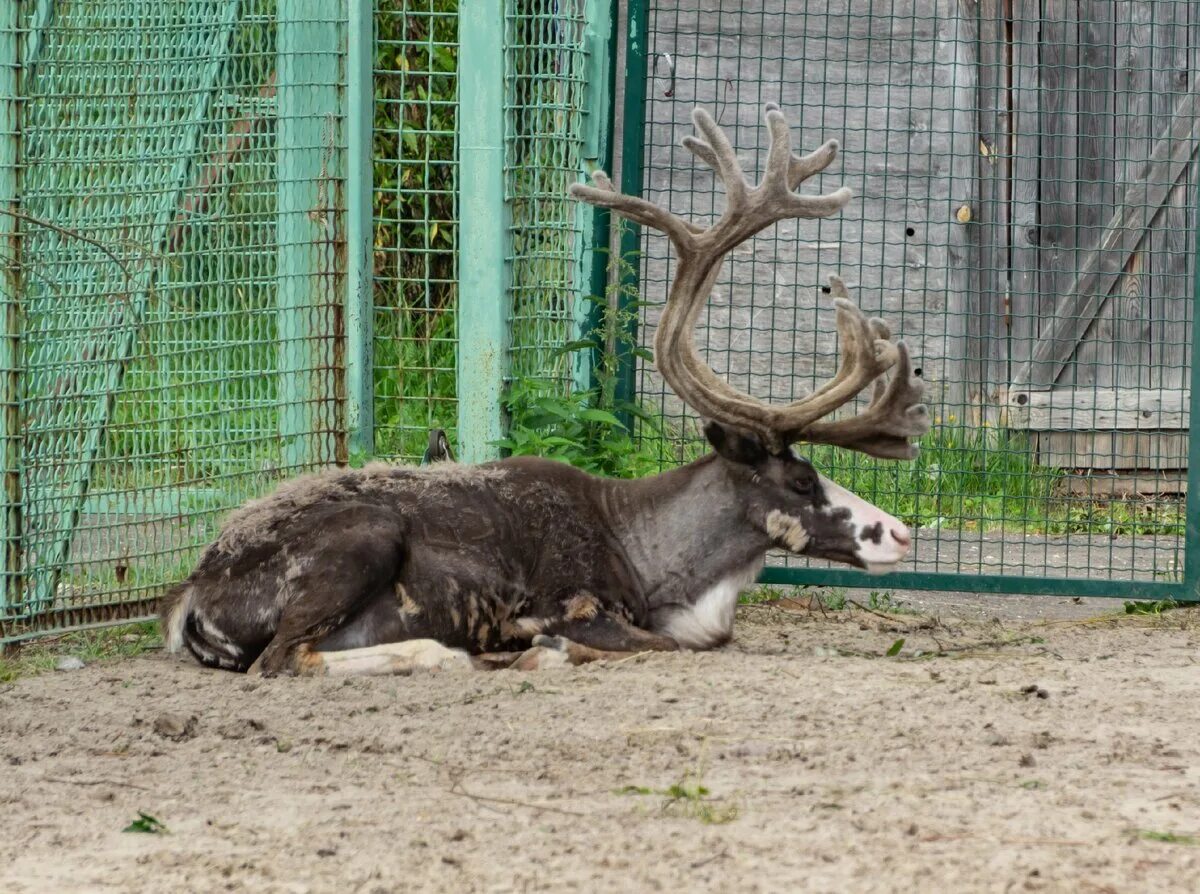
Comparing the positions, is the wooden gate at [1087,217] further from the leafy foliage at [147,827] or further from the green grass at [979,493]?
the leafy foliage at [147,827]

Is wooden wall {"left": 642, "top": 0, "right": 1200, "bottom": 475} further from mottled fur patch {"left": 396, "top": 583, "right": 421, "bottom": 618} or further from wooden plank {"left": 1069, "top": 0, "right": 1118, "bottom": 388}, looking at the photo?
mottled fur patch {"left": 396, "top": 583, "right": 421, "bottom": 618}

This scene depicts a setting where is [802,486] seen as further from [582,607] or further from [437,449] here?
[437,449]

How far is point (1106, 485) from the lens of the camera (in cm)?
1088

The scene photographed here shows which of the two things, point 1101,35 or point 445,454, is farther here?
point 1101,35

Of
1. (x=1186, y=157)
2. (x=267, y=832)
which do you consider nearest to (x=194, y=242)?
(x=267, y=832)

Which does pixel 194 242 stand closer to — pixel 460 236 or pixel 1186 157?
pixel 460 236

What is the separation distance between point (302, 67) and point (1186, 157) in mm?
6127

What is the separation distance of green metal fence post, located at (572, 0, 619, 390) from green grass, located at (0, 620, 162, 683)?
Answer: 2.52m

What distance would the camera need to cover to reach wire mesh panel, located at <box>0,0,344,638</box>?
7125mm

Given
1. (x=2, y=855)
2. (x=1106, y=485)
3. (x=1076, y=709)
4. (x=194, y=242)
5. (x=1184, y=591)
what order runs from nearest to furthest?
1. (x=2, y=855)
2. (x=1076, y=709)
3. (x=194, y=242)
4. (x=1184, y=591)
5. (x=1106, y=485)

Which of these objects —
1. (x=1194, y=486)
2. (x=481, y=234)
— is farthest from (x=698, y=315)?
(x=1194, y=486)

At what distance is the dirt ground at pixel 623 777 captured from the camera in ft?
13.2

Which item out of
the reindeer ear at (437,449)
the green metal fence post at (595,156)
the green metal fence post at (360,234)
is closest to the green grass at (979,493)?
the green metal fence post at (595,156)

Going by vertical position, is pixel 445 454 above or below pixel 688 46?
below
